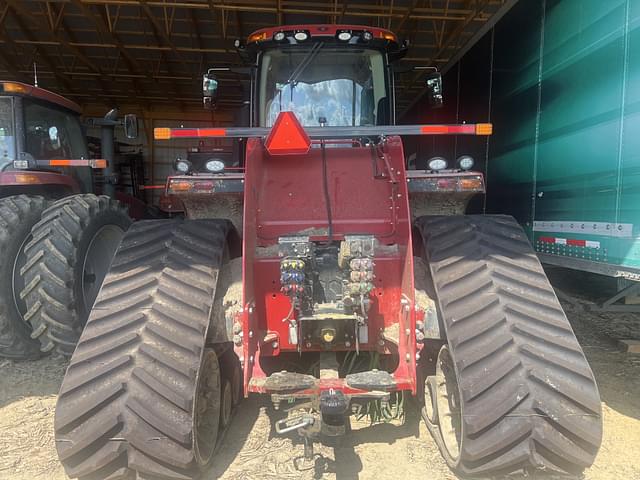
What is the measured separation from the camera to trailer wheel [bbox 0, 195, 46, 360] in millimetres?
4230

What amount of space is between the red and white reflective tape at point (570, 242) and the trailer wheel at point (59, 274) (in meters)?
4.03

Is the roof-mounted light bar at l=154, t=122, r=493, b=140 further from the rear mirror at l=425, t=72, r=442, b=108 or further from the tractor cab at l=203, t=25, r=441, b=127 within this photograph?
the rear mirror at l=425, t=72, r=442, b=108

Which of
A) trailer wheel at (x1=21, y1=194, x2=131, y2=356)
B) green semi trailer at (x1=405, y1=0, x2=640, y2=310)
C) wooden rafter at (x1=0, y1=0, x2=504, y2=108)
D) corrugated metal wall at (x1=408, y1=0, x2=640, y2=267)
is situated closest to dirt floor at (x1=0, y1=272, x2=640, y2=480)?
trailer wheel at (x1=21, y1=194, x2=131, y2=356)

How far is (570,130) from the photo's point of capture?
3795mm

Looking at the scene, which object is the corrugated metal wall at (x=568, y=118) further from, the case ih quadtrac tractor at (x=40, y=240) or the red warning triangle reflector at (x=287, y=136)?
the case ih quadtrac tractor at (x=40, y=240)

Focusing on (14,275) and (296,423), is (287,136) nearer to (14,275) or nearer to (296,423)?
(296,423)

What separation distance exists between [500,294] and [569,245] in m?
1.39

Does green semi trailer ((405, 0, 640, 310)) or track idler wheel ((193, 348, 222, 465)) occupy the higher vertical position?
green semi trailer ((405, 0, 640, 310))

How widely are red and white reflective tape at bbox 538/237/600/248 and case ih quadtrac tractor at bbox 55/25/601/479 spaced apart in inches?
27.9

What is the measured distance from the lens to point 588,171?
3553mm

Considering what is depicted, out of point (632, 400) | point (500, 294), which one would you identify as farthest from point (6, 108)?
point (632, 400)

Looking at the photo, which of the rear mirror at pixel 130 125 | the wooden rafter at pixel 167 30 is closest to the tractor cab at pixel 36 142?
the rear mirror at pixel 130 125

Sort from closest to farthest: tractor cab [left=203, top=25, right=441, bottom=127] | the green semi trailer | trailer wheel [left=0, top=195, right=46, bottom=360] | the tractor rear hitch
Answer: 1. the tractor rear hitch
2. the green semi trailer
3. trailer wheel [left=0, top=195, right=46, bottom=360]
4. tractor cab [left=203, top=25, right=441, bottom=127]

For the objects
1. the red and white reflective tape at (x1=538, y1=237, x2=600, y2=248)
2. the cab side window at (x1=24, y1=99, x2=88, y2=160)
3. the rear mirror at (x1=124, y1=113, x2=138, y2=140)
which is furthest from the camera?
the cab side window at (x1=24, y1=99, x2=88, y2=160)
